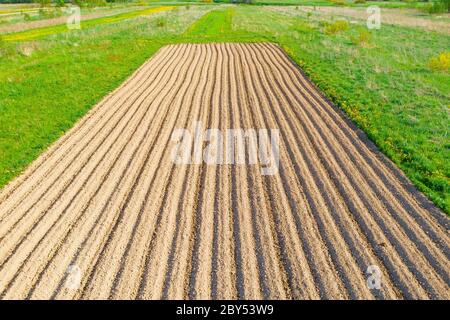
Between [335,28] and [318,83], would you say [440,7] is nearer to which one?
[335,28]

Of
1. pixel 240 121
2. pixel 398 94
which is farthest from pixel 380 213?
pixel 398 94

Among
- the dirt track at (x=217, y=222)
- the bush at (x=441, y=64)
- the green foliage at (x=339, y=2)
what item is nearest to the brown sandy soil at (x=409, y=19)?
the bush at (x=441, y=64)

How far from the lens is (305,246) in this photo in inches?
349

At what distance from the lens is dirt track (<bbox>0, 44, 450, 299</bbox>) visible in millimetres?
7906

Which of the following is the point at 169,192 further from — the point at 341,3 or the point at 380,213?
the point at 341,3

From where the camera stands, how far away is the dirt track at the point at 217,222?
7.91 metres

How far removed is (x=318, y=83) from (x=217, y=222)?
45.4 ft

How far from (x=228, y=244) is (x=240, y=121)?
7.97 meters

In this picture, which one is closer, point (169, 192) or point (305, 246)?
Result: point (305, 246)

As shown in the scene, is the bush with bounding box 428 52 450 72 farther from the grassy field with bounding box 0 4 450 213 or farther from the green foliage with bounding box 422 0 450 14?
the green foliage with bounding box 422 0 450 14

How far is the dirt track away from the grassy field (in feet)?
3.32

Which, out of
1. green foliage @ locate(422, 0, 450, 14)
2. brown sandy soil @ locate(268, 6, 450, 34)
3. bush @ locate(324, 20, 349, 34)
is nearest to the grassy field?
bush @ locate(324, 20, 349, 34)
